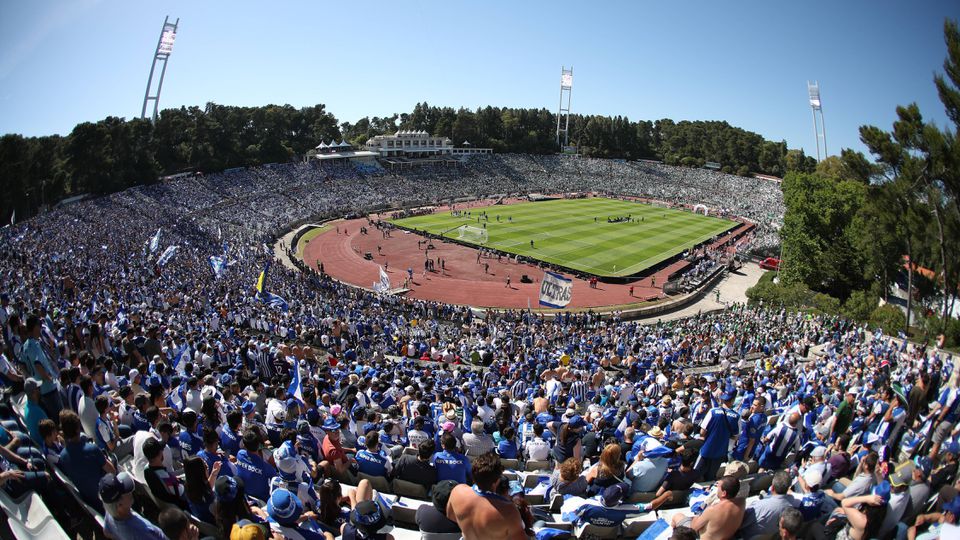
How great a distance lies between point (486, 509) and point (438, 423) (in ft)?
15.2

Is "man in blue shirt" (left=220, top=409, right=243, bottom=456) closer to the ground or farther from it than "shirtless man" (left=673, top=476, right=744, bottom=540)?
closer to the ground

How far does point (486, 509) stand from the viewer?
15.1 feet

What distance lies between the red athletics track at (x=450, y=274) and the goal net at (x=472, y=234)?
1.95 m

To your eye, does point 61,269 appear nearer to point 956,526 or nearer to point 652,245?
point 956,526

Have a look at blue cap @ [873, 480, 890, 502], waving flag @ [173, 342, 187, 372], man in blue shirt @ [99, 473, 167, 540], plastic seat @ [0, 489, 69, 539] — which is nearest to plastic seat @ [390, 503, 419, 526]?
man in blue shirt @ [99, 473, 167, 540]

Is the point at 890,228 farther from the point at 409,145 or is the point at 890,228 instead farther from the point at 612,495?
the point at 409,145

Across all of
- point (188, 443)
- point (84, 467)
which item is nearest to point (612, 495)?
point (188, 443)

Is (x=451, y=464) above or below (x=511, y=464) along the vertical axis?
above

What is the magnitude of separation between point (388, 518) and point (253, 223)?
5564 centimetres

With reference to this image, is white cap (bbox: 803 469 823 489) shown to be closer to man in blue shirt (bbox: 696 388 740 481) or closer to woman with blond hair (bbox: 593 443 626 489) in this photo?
man in blue shirt (bbox: 696 388 740 481)

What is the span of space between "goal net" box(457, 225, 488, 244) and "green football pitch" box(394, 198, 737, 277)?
82 cm

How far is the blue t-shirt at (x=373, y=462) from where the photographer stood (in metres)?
7.09

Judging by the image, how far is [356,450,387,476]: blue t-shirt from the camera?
7.09m

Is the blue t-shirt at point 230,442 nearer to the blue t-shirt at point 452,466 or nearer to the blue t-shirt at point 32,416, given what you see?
the blue t-shirt at point 32,416
